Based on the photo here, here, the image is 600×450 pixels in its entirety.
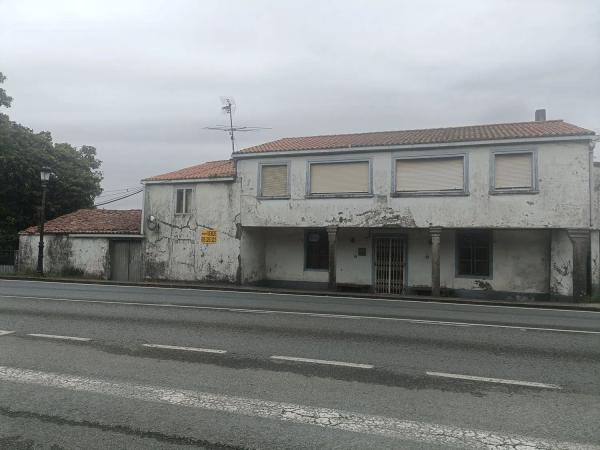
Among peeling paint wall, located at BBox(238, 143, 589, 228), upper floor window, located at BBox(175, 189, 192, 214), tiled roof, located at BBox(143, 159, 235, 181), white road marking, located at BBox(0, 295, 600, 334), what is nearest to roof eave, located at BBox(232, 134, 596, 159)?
peeling paint wall, located at BBox(238, 143, 589, 228)

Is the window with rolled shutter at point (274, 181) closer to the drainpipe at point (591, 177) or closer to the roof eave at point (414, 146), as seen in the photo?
the roof eave at point (414, 146)

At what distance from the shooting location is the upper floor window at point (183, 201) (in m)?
20.2

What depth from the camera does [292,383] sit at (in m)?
5.19

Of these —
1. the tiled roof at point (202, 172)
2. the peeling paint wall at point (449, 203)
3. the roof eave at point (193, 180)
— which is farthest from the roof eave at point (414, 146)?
the tiled roof at point (202, 172)

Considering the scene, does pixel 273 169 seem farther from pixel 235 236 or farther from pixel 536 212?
pixel 536 212

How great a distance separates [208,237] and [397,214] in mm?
7864

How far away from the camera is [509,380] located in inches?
213

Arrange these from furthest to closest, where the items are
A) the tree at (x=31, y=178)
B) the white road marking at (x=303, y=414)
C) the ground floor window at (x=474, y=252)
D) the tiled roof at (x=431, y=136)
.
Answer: the tree at (x=31, y=178) → the ground floor window at (x=474, y=252) → the tiled roof at (x=431, y=136) → the white road marking at (x=303, y=414)

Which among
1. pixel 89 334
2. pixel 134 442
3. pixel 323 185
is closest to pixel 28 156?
pixel 323 185

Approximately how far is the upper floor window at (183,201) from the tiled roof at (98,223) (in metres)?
2.35

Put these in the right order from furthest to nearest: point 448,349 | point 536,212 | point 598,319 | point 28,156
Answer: point 28,156, point 536,212, point 598,319, point 448,349

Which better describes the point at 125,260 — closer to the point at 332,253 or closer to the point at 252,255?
the point at 252,255

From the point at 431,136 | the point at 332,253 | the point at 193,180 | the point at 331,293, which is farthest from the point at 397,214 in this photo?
the point at 193,180

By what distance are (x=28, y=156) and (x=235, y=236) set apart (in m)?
17.2
